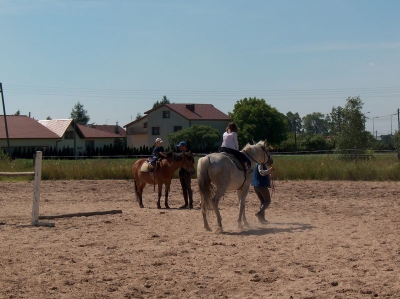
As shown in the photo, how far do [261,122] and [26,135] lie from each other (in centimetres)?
3230

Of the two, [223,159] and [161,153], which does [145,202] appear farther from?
[223,159]

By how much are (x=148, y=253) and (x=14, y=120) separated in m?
63.0

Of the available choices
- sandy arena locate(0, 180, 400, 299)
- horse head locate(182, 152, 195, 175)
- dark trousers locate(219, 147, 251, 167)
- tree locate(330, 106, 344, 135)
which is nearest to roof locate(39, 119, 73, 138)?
tree locate(330, 106, 344, 135)

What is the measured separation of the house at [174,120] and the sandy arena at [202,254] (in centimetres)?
6350

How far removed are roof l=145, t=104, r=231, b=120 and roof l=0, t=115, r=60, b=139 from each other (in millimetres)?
17294

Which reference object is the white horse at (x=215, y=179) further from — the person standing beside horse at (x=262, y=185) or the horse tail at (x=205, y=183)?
the person standing beside horse at (x=262, y=185)

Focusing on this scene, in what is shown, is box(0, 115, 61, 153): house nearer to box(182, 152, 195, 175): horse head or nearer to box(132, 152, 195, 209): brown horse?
box(132, 152, 195, 209): brown horse

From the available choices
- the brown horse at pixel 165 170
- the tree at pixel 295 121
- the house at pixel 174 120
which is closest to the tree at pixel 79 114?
the house at pixel 174 120

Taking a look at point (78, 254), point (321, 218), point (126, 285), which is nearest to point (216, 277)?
point (126, 285)

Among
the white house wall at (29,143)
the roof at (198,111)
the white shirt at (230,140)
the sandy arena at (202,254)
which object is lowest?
the sandy arena at (202,254)

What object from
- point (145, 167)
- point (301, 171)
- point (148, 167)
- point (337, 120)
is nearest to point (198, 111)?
point (337, 120)

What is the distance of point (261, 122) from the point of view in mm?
81625

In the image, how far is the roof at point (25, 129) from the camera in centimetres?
6462

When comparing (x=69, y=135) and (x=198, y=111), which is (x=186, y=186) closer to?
(x=69, y=135)
